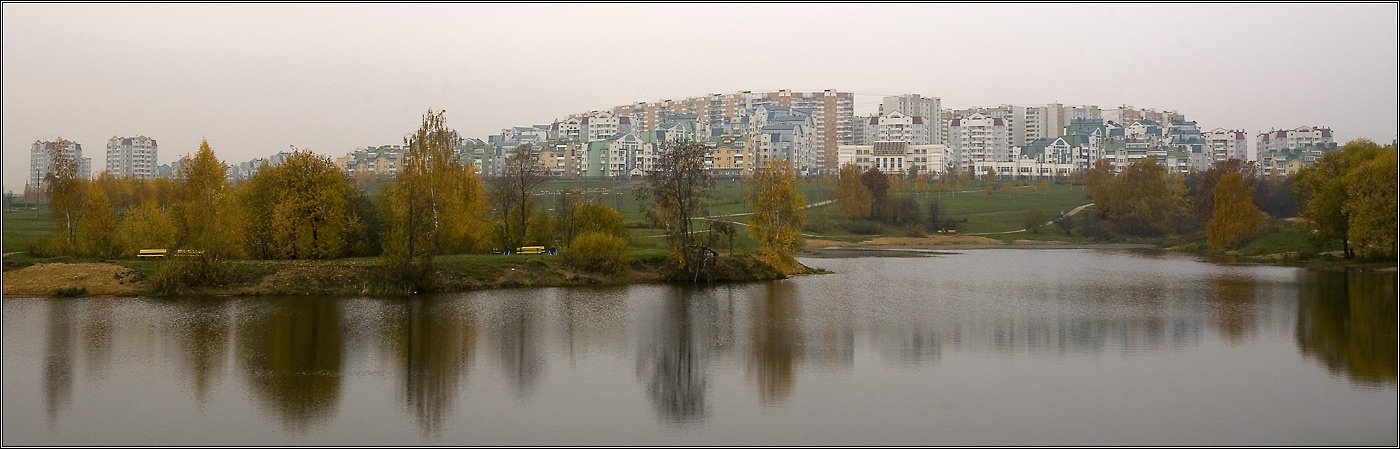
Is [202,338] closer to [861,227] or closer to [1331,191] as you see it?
[1331,191]

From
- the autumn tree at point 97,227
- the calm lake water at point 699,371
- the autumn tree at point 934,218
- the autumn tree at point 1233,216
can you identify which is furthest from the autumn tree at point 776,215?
the autumn tree at point 934,218

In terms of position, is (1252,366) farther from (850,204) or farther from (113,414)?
(850,204)

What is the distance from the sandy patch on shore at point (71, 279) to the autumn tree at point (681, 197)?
701 inches

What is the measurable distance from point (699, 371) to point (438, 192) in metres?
25.2

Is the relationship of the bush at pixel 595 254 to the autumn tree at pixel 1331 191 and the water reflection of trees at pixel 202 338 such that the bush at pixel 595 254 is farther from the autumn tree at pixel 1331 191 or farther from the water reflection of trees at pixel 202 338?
the autumn tree at pixel 1331 191

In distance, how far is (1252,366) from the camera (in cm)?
2286

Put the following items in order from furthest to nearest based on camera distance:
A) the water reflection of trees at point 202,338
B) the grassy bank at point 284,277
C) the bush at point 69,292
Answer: the grassy bank at point 284,277 → the bush at point 69,292 → the water reflection of trees at point 202,338

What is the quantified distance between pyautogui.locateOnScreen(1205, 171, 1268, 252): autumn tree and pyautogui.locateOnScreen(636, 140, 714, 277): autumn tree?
35.9 metres

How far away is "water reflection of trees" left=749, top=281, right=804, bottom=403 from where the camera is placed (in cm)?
2050

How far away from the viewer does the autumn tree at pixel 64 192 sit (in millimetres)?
43188

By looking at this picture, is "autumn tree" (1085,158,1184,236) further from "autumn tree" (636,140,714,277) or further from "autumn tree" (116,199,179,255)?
"autumn tree" (116,199,179,255)

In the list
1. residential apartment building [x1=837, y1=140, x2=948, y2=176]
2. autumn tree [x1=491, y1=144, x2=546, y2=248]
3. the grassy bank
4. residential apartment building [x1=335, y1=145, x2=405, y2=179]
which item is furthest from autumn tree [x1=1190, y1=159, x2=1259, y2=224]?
residential apartment building [x1=335, y1=145, x2=405, y2=179]

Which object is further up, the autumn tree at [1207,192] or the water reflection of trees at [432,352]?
the autumn tree at [1207,192]

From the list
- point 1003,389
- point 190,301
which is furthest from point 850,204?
point 1003,389
